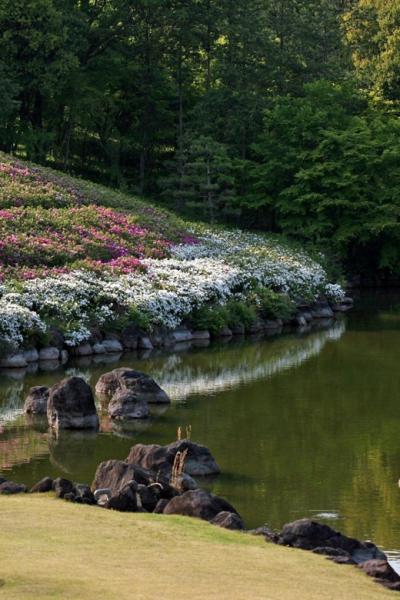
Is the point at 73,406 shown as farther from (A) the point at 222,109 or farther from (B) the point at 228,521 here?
(A) the point at 222,109

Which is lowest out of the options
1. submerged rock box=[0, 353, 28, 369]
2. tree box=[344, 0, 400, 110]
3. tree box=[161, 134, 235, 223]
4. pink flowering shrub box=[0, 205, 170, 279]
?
submerged rock box=[0, 353, 28, 369]

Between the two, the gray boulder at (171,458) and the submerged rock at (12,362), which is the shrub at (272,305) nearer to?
the submerged rock at (12,362)

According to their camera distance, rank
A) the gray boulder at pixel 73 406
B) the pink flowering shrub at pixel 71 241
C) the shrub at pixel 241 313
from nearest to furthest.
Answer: the gray boulder at pixel 73 406 < the pink flowering shrub at pixel 71 241 < the shrub at pixel 241 313

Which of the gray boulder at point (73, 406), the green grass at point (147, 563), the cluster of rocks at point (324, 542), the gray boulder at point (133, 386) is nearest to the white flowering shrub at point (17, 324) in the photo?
the gray boulder at point (133, 386)

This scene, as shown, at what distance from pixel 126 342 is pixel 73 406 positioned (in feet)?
35.4

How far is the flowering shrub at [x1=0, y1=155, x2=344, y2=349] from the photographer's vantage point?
31022 mm

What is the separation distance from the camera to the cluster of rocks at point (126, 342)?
2842 cm

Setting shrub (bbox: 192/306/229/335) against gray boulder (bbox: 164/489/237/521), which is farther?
shrub (bbox: 192/306/229/335)

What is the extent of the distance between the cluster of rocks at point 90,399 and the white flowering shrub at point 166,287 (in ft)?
17.3

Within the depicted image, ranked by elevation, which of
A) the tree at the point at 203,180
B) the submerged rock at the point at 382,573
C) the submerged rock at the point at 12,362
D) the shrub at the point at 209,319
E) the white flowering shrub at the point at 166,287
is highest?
the tree at the point at 203,180

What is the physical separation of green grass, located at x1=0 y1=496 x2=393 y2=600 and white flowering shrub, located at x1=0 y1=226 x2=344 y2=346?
50.9 feet

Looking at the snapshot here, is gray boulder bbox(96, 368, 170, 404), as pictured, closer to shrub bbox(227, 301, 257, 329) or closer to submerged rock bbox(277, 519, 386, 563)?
submerged rock bbox(277, 519, 386, 563)

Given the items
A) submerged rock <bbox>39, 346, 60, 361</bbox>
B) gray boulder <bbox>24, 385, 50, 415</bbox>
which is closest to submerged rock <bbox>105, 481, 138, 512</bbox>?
gray boulder <bbox>24, 385, 50, 415</bbox>

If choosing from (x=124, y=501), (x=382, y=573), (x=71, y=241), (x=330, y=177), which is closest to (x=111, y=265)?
(x=71, y=241)
